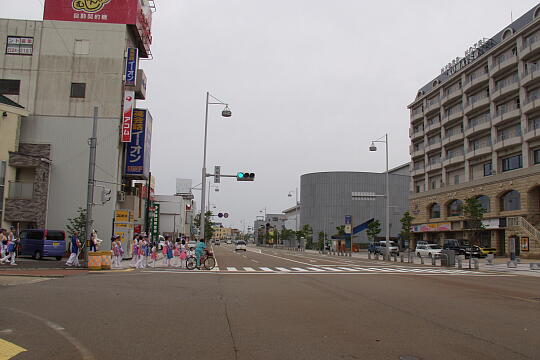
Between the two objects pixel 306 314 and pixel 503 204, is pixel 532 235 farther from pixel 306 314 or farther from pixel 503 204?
pixel 306 314

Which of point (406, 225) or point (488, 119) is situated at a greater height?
point (488, 119)

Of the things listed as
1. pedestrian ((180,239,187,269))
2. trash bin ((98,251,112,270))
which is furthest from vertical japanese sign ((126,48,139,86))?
trash bin ((98,251,112,270))

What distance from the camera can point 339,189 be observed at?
113062mm

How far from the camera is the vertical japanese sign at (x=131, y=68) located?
33.8 meters

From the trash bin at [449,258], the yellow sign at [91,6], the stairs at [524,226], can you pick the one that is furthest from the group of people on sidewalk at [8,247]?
the stairs at [524,226]

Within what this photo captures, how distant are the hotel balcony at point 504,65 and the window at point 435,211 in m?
19.4

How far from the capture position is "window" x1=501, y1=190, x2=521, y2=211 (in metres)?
46.8

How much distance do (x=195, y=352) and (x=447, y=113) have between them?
2435 inches

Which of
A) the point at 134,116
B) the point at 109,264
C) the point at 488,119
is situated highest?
the point at 488,119

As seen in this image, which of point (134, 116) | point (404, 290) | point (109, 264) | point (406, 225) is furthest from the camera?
point (406, 225)

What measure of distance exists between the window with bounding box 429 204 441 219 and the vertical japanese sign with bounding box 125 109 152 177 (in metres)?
42.4

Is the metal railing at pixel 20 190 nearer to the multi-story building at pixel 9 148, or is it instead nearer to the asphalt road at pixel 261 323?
the multi-story building at pixel 9 148

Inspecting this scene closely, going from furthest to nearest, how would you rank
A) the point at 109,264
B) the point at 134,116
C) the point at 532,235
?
the point at 532,235 → the point at 134,116 → the point at 109,264

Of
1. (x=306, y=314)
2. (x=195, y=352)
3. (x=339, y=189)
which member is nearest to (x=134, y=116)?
(x=306, y=314)
